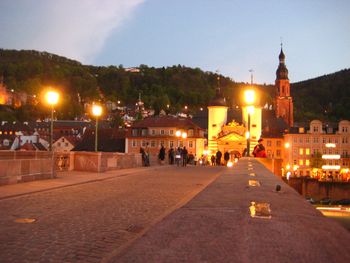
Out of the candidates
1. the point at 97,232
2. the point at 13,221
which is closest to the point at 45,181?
the point at 13,221

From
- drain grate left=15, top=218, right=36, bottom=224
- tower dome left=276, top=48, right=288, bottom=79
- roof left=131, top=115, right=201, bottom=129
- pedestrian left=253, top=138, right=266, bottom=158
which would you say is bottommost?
drain grate left=15, top=218, right=36, bottom=224

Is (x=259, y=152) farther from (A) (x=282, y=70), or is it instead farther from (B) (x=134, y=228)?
(A) (x=282, y=70)

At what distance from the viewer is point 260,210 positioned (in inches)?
293

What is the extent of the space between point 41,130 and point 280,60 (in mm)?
74757

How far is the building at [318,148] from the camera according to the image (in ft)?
360

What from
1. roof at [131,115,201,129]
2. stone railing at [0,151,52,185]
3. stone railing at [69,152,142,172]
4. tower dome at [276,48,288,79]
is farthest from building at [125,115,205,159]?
stone railing at [0,151,52,185]

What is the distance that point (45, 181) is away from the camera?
2019cm

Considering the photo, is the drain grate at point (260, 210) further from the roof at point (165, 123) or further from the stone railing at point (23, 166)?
the roof at point (165, 123)

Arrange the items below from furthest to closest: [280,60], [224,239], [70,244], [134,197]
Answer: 1. [280,60]
2. [134,197]
3. [70,244]
4. [224,239]

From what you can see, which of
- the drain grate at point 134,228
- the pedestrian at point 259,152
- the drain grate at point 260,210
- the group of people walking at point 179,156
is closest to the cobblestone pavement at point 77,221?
the drain grate at point 134,228

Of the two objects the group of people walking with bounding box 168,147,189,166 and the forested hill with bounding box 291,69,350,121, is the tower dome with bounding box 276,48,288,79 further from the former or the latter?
the group of people walking with bounding box 168,147,189,166

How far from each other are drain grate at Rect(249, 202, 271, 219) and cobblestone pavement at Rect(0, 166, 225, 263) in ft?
6.06

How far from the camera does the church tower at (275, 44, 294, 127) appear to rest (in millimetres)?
139000

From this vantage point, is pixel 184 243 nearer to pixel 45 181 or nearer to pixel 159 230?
pixel 159 230
